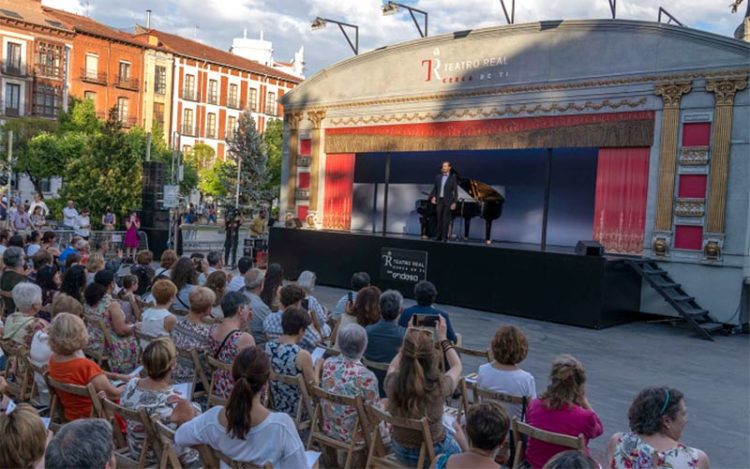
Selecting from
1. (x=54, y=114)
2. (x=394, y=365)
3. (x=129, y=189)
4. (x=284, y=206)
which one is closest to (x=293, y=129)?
(x=284, y=206)

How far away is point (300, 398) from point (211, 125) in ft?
168

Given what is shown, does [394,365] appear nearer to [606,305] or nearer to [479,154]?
[606,305]

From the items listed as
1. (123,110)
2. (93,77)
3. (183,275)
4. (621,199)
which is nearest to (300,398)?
(183,275)

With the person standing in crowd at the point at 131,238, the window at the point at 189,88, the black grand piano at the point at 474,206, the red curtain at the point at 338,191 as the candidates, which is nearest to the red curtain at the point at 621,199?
the black grand piano at the point at 474,206

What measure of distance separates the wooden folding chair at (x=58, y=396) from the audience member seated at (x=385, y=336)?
6.41ft

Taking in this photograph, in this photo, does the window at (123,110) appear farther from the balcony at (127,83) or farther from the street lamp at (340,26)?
the street lamp at (340,26)

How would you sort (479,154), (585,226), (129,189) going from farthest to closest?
(129,189) < (479,154) < (585,226)

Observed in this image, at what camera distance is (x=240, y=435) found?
3131 millimetres

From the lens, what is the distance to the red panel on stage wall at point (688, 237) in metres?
11.6

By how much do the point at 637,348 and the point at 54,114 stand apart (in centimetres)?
4122

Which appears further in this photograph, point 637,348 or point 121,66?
point 121,66

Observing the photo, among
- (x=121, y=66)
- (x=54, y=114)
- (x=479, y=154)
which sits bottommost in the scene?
(x=479, y=154)

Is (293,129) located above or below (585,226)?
above

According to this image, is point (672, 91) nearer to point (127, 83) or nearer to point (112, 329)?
point (112, 329)
